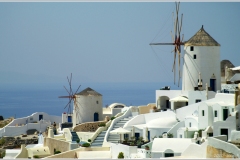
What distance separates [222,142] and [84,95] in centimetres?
1578

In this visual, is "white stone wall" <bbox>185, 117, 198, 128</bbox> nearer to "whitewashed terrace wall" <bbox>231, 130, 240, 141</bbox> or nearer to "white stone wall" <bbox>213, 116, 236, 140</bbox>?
"white stone wall" <bbox>213, 116, 236, 140</bbox>

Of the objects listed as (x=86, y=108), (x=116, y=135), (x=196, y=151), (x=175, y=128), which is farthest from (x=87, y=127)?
(x=196, y=151)

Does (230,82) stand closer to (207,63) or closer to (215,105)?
(207,63)

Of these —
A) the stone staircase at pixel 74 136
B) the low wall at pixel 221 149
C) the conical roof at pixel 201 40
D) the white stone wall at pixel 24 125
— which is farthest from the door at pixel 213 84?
the white stone wall at pixel 24 125

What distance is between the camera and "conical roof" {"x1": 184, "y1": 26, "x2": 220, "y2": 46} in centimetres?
4206

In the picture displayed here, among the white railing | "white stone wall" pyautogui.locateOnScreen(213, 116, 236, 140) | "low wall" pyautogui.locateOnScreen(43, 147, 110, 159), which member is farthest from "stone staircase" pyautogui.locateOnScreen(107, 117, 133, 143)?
"white stone wall" pyautogui.locateOnScreen(213, 116, 236, 140)

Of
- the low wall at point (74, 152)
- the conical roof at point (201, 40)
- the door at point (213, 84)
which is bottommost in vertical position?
the low wall at point (74, 152)

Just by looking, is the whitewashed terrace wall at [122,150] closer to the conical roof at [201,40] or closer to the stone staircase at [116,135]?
the stone staircase at [116,135]

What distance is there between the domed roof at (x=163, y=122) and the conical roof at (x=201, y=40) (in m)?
4.33

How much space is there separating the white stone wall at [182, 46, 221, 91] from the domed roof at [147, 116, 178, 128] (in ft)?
9.80

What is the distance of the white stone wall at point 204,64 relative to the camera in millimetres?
42031

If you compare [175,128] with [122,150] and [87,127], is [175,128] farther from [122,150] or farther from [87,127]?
[87,127]

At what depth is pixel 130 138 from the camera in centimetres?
3956

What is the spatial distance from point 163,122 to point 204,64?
4.38 m
